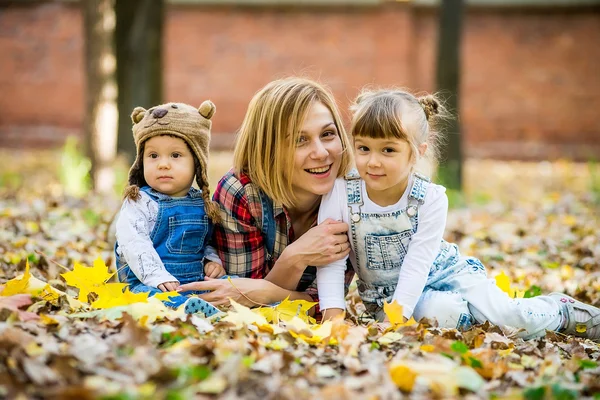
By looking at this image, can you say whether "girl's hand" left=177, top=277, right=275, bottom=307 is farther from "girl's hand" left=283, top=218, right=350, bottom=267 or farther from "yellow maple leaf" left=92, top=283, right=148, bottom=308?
"yellow maple leaf" left=92, top=283, right=148, bottom=308

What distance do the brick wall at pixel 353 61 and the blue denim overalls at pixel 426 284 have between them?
38.0 ft

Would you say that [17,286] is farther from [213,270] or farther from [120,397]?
[120,397]

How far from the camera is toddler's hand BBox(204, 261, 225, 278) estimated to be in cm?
342

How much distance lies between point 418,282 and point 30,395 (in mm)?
1751

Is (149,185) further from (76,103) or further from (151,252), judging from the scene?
(76,103)

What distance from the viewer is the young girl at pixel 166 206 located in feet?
10.5

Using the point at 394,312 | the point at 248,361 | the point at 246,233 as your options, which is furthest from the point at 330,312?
the point at 248,361

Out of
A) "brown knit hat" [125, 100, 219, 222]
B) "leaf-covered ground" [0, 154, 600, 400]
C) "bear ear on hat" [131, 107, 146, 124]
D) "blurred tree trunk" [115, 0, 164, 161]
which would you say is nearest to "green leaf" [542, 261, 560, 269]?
"leaf-covered ground" [0, 154, 600, 400]

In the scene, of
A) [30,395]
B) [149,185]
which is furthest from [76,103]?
[30,395]

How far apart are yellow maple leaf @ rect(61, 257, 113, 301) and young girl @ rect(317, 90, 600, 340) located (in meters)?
0.96

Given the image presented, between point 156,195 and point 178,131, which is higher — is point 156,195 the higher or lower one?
the lower one

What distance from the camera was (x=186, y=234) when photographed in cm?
334

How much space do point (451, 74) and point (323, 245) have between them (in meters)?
6.05

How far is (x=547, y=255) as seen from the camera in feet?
16.7
